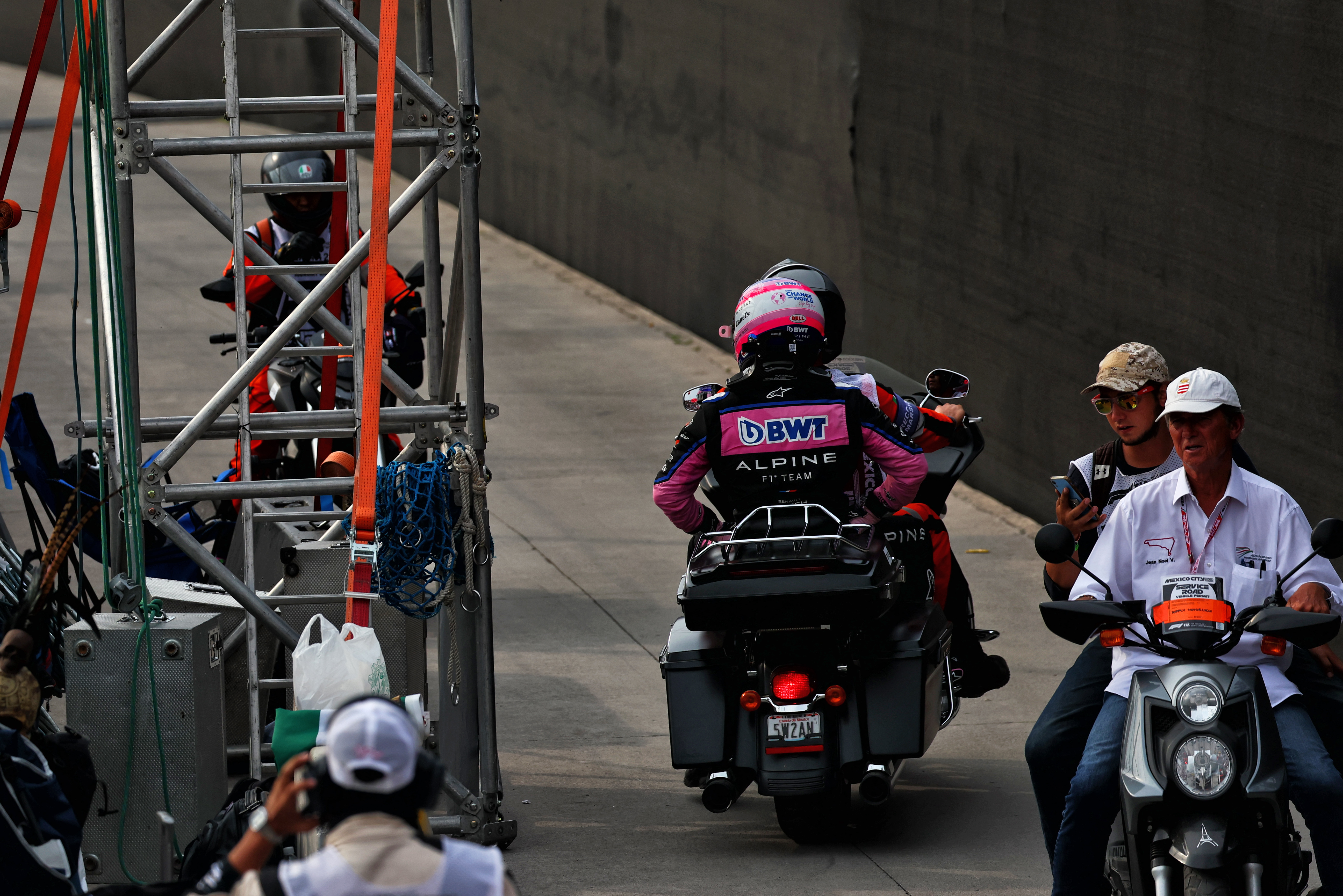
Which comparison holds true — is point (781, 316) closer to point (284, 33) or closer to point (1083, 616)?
point (1083, 616)

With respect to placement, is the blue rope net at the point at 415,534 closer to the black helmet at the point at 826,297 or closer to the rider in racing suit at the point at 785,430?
the rider in racing suit at the point at 785,430

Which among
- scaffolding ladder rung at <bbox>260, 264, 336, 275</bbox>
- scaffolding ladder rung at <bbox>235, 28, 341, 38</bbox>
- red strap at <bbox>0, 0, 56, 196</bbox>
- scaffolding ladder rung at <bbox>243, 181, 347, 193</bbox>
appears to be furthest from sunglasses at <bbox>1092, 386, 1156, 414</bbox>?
red strap at <bbox>0, 0, 56, 196</bbox>

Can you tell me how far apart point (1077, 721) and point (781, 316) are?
5.75ft

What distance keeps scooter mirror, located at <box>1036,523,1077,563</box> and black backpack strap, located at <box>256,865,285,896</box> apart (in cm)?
231

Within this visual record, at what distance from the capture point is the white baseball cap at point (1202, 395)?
5055mm

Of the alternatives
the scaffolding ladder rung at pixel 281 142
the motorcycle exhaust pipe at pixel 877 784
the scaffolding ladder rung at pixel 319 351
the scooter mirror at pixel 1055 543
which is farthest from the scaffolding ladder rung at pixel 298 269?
the scooter mirror at pixel 1055 543

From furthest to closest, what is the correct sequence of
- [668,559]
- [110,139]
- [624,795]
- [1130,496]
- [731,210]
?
[731,210]
[668,559]
[624,795]
[110,139]
[1130,496]

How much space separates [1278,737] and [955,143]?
661 centimetres

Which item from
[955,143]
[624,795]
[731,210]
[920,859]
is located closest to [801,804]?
[920,859]

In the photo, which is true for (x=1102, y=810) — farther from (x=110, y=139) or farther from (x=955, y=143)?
(x=955, y=143)

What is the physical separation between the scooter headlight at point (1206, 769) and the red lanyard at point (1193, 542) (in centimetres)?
66

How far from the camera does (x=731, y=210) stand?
14.1 meters

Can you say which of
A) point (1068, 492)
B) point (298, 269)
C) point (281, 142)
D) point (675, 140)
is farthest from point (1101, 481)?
point (675, 140)

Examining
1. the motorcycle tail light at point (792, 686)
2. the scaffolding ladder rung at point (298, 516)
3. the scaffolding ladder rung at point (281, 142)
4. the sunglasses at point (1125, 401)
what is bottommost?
the motorcycle tail light at point (792, 686)
